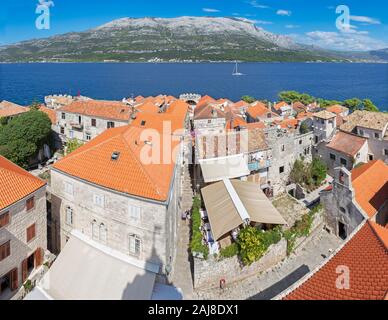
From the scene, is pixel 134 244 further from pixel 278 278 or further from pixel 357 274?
pixel 357 274

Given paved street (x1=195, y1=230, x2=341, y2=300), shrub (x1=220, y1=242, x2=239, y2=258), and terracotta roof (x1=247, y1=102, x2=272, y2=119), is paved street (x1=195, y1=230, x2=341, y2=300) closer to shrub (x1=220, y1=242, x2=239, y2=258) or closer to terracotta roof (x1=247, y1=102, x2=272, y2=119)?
shrub (x1=220, y1=242, x2=239, y2=258)

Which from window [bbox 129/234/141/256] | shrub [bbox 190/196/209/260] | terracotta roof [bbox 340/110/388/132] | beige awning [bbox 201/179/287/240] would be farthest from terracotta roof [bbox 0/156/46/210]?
terracotta roof [bbox 340/110/388/132]

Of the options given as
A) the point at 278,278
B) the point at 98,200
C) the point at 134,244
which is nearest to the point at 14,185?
the point at 98,200

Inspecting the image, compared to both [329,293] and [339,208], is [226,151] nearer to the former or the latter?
[339,208]

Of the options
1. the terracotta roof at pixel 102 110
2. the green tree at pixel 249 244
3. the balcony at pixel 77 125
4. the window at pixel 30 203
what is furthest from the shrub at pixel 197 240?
the balcony at pixel 77 125

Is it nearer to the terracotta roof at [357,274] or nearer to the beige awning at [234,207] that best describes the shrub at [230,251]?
the beige awning at [234,207]

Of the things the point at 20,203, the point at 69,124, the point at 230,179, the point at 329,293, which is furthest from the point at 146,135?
the point at 69,124
